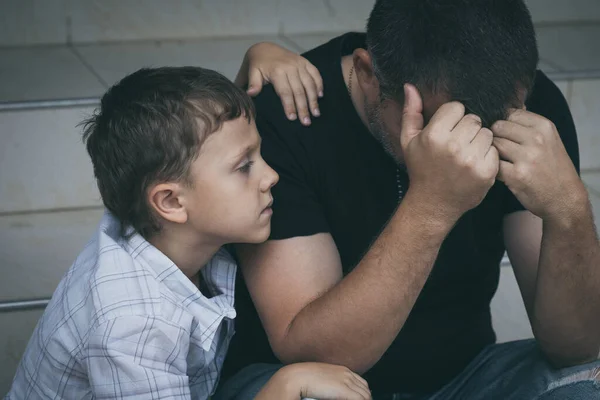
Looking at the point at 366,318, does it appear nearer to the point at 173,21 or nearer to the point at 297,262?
the point at 297,262

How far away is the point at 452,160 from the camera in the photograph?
126 centimetres

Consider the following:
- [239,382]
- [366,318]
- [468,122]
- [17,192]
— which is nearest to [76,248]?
[17,192]

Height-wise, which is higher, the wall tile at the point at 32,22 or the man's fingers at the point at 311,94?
the man's fingers at the point at 311,94

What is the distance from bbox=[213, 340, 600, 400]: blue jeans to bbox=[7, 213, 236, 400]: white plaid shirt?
0.24 feet

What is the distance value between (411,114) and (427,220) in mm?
159

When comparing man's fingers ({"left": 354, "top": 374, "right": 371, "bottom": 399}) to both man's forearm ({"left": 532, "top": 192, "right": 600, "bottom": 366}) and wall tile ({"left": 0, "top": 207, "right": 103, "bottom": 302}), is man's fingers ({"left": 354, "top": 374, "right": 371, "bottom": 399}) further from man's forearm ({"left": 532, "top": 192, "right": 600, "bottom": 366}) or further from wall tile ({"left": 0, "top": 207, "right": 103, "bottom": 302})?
wall tile ({"left": 0, "top": 207, "right": 103, "bottom": 302})

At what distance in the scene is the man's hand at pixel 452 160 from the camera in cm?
125

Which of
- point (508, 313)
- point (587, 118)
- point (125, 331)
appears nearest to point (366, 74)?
point (125, 331)

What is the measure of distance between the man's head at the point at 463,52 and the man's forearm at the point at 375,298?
0.54 ft

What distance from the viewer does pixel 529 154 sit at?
1283 millimetres

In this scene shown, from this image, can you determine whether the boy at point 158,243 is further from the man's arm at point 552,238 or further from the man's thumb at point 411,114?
the man's arm at point 552,238

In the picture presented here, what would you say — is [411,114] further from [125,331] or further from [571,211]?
[125,331]

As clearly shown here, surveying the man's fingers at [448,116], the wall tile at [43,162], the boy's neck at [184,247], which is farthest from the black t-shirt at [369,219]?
the wall tile at [43,162]

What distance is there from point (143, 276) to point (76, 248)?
108 centimetres
